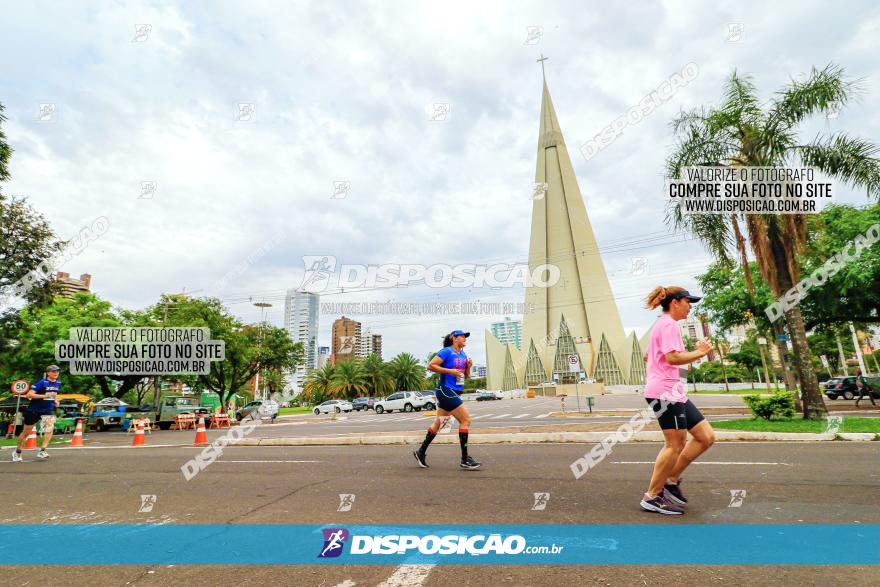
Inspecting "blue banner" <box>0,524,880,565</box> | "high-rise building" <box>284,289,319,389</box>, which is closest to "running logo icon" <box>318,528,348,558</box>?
"blue banner" <box>0,524,880,565</box>

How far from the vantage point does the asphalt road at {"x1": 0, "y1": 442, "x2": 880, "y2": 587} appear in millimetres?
2736

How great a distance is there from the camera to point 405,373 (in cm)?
6531

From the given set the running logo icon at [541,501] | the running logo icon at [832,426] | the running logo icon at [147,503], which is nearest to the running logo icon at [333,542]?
the running logo icon at [541,501]

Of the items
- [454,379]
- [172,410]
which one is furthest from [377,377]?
[454,379]

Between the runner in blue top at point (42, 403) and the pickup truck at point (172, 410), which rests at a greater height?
the runner in blue top at point (42, 403)

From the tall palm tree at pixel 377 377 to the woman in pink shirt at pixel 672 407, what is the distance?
58.9 m

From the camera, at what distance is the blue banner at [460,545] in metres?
2.96

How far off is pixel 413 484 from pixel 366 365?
A: 5924 centimetres

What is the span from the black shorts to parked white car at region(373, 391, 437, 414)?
1345 inches

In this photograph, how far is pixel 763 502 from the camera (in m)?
4.21

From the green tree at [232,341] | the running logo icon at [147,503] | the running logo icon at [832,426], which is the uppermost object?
the green tree at [232,341]

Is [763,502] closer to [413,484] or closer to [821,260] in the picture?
[413,484]

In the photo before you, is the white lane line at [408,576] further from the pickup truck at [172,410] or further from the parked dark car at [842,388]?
the parked dark car at [842,388]

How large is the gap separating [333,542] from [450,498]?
5.14ft
